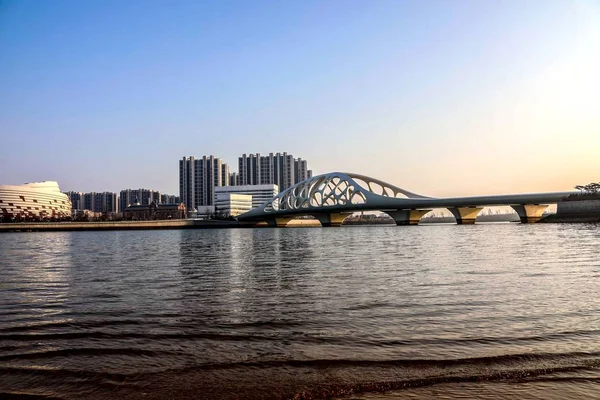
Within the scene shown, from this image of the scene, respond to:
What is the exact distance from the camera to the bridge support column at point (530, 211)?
4092 inches

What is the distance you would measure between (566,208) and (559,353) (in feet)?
337

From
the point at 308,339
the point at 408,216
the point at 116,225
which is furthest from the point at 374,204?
the point at 308,339

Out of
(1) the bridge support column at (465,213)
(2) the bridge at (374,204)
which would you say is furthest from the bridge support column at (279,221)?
(1) the bridge support column at (465,213)

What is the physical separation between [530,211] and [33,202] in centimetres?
15592

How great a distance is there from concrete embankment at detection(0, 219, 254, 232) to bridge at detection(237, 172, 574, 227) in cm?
764

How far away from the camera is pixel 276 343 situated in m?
8.05

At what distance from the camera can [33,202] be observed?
566 feet

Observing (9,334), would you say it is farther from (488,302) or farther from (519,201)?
(519,201)

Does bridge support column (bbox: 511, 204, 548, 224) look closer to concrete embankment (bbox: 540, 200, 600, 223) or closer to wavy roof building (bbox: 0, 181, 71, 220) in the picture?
concrete embankment (bbox: 540, 200, 600, 223)

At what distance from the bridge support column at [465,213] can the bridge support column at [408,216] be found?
7.22m

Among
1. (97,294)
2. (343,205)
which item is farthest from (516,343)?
(343,205)

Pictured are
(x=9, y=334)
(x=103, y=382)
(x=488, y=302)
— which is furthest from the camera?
(x=488, y=302)

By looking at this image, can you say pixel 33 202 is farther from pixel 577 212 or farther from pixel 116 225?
pixel 577 212

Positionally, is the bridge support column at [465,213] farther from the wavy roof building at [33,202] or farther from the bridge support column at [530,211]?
the wavy roof building at [33,202]
